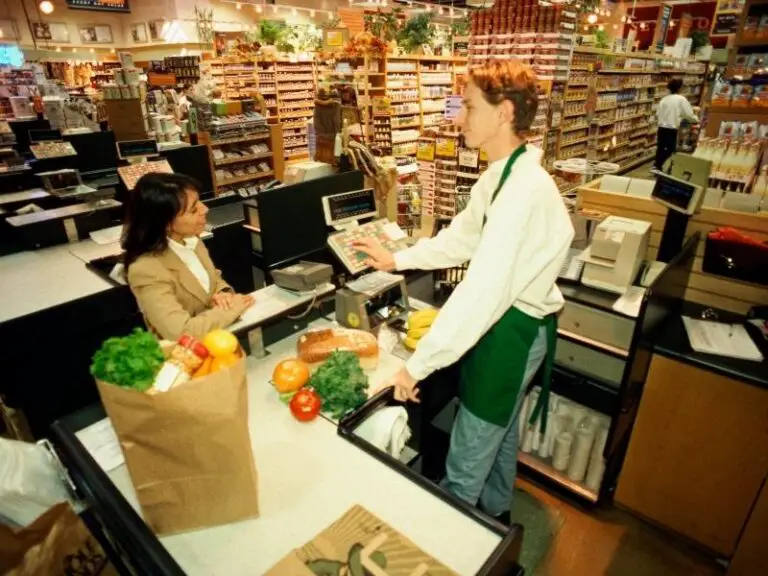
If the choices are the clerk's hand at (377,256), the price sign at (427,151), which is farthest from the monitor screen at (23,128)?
the clerk's hand at (377,256)

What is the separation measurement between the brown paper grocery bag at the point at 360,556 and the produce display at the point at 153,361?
50 cm

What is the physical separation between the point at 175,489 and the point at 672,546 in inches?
97.3

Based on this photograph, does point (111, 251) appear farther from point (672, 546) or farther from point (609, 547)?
point (672, 546)

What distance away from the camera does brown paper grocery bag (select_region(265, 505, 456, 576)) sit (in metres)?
1.10

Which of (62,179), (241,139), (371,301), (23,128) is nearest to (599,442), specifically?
(371,301)

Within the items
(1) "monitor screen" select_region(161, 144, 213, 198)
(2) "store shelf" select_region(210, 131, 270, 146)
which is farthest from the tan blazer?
(2) "store shelf" select_region(210, 131, 270, 146)

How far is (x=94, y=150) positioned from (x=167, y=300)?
14.2 ft

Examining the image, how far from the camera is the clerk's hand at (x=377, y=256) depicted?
2184 mm

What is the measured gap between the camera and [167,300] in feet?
6.65

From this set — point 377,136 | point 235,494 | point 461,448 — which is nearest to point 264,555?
point 235,494

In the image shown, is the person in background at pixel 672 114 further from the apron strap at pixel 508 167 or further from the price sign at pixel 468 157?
the apron strap at pixel 508 167

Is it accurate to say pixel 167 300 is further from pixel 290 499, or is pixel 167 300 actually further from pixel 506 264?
pixel 506 264

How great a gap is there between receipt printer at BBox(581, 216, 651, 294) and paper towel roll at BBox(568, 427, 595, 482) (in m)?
0.78

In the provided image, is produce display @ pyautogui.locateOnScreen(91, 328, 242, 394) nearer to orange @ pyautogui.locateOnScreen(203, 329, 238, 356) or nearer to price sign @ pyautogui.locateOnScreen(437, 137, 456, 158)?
orange @ pyautogui.locateOnScreen(203, 329, 238, 356)
